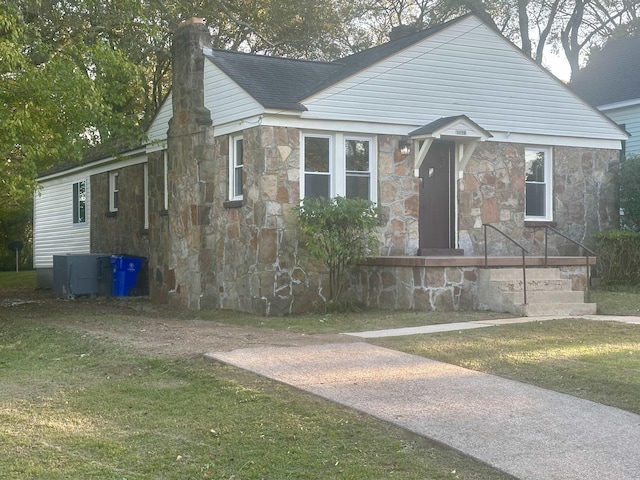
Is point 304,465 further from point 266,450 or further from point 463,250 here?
point 463,250

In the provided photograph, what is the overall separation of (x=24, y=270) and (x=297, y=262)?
947 inches

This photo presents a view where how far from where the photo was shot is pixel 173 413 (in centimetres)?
703

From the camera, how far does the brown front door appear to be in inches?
631

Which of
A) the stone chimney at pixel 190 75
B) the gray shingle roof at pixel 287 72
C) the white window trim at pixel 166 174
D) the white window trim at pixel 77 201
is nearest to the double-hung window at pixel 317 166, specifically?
the gray shingle roof at pixel 287 72

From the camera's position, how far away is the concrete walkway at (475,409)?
5574 millimetres

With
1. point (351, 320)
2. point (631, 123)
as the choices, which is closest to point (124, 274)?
point (351, 320)

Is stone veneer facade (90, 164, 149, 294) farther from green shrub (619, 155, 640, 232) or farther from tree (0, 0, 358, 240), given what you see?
green shrub (619, 155, 640, 232)

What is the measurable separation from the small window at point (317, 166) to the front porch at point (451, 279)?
62.8 inches

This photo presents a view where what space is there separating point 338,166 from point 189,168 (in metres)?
2.90

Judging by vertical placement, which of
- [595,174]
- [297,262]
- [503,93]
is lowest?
[297,262]

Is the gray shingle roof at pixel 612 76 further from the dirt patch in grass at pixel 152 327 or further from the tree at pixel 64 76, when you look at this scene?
the dirt patch in grass at pixel 152 327

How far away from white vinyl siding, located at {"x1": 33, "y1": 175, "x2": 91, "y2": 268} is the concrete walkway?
616 inches

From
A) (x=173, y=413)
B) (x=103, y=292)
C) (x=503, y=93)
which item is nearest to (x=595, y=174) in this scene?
(x=503, y=93)

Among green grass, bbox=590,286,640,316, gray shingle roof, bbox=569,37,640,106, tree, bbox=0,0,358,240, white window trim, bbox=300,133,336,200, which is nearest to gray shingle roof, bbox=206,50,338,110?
white window trim, bbox=300,133,336,200
